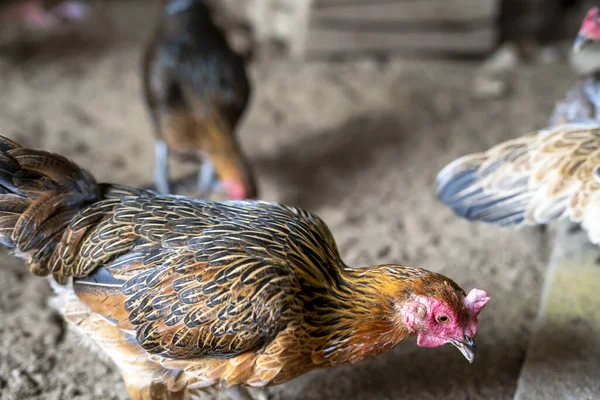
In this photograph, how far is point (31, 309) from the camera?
9.46 feet

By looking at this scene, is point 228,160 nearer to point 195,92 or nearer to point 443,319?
point 195,92

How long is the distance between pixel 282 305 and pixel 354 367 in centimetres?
86

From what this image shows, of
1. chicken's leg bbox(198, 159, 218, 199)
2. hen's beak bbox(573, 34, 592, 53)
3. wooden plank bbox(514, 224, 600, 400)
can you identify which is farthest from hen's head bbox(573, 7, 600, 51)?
chicken's leg bbox(198, 159, 218, 199)

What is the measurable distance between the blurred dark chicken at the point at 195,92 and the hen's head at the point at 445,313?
1711 millimetres

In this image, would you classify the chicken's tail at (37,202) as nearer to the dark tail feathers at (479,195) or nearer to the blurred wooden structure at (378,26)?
the dark tail feathers at (479,195)

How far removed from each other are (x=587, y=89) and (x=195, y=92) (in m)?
2.32

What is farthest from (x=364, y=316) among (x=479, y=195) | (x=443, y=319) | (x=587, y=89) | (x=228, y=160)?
(x=587, y=89)

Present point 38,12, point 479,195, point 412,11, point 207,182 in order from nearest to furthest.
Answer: point 479,195 → point 207,182 → point 412,11 → point 38,12

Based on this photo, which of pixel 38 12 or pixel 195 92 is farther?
pixel 38 12

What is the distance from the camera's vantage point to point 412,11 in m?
4.97

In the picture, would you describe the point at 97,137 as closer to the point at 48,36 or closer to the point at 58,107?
the point at 58,107

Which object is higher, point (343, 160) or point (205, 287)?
point (205, 287)

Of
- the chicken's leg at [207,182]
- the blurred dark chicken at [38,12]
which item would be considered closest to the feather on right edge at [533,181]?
the chicken's leg at [207,182]

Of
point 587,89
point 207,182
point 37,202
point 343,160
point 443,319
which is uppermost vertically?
point 587,89
